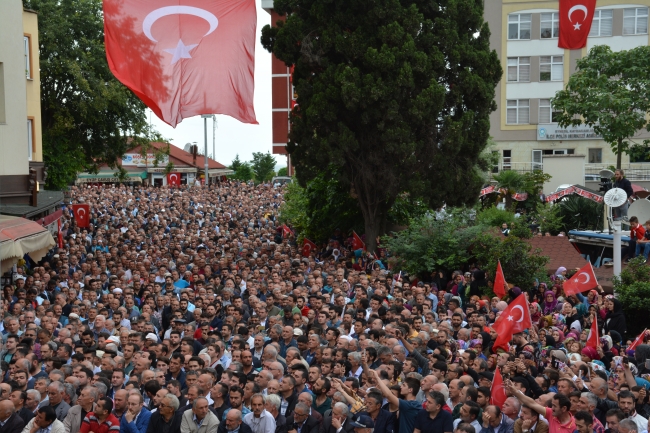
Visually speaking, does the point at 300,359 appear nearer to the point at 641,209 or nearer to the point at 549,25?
the point at 641,209

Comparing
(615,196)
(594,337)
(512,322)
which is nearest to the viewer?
(594,337)

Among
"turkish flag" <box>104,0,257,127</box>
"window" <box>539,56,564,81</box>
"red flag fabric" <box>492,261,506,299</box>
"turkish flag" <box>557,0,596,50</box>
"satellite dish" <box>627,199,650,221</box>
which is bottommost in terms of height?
"red flag fabric" <box>492,261,506,299</box>

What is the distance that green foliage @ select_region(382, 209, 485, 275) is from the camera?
2148cm

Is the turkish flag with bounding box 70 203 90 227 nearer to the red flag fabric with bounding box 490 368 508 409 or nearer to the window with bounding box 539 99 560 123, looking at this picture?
the red flag fabric with bounding box 490 368 508 409

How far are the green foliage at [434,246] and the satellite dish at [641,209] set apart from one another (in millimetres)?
7079

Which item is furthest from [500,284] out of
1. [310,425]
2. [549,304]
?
[310,425]

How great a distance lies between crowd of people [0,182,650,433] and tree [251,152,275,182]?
73.6 meters

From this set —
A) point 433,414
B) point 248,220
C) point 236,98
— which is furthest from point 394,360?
point 248,220

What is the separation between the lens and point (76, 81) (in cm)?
3366

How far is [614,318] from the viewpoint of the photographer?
50.3 feet

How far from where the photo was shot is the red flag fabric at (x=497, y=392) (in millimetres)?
9688

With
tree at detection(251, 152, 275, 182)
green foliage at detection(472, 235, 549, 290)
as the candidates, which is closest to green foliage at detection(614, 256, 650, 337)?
green foliage at detection(472, 235, 549, 290)

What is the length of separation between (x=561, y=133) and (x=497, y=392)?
42.4 meters

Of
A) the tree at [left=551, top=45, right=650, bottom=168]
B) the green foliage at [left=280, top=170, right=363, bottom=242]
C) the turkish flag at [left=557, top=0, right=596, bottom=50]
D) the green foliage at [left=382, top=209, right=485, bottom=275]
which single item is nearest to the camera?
the green foliage at [left=382, top=209, right=485, bottom=275]
